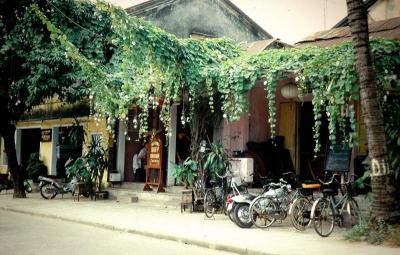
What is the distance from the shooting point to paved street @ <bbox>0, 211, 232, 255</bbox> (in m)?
7.95

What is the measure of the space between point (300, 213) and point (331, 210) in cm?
65

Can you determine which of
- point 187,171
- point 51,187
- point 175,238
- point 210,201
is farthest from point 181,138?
point 175,238

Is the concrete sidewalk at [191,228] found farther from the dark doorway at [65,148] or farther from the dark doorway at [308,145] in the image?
the dark doorway at [65,148]

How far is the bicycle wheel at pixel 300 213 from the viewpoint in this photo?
986cm

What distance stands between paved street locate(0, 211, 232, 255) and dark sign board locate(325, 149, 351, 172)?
14.9ft

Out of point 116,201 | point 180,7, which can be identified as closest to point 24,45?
point 116,201

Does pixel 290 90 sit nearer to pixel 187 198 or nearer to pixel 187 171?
pixel 187 171

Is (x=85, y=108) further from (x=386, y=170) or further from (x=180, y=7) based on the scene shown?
(x=386, y=170)

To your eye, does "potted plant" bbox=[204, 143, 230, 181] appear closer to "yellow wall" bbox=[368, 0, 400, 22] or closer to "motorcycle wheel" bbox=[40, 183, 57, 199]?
"motorcycle wheel" bbox=[40, 183, 57, 199]

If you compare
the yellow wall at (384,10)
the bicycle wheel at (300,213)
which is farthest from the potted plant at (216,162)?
the yellow wall at (384,10)

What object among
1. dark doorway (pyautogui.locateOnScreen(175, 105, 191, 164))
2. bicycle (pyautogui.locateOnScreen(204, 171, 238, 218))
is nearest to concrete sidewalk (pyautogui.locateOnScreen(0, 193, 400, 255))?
bicycle (pyautogui.locateOnScreen(204, 171, 238, 218))

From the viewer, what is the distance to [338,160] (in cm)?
1158

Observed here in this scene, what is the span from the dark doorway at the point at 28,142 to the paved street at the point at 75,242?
15.1 m

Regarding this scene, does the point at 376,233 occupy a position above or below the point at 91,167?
below
